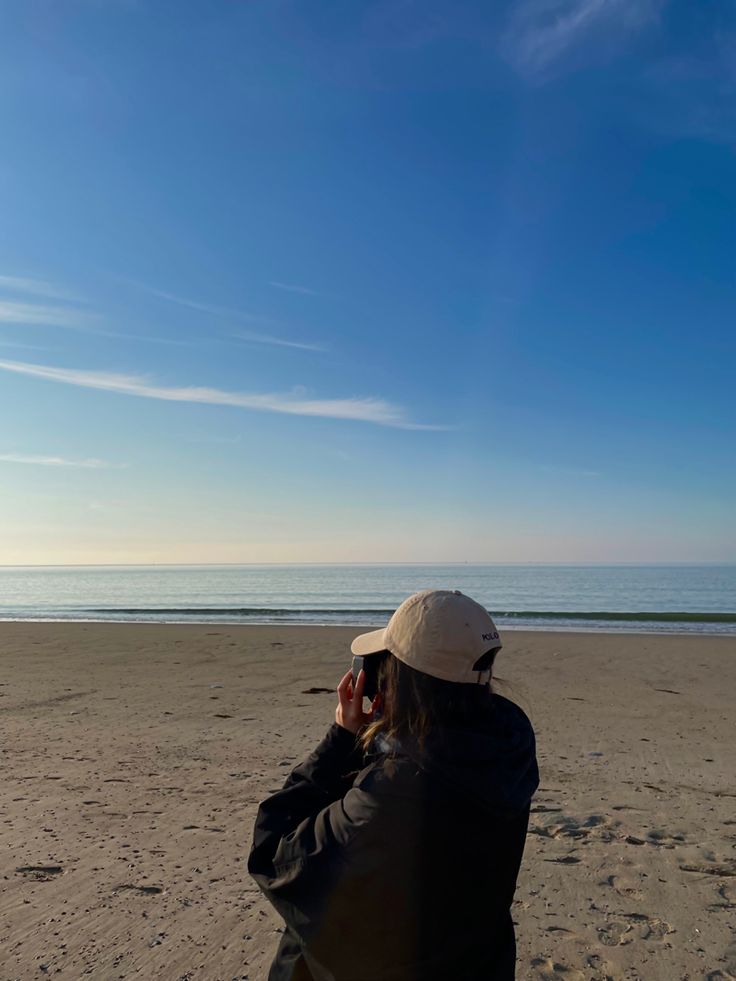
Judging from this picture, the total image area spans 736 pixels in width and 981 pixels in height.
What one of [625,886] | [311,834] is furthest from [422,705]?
[625,886]

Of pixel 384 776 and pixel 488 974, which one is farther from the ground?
pixel 384 776

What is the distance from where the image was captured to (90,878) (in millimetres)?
4082

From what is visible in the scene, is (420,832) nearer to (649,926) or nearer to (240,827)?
(649,926)

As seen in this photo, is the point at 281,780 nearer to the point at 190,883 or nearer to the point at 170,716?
the point at 190,883

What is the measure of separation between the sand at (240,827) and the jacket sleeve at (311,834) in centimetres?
54

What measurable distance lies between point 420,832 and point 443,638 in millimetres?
445

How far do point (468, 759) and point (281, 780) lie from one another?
15.2ft

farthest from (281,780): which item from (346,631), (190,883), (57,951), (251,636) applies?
(346,631)

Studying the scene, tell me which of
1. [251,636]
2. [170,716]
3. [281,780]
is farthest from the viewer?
[251,636]

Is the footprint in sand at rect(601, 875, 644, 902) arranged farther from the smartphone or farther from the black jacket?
the smartphone

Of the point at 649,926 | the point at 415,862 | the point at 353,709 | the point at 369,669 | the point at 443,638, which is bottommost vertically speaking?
the point at 649,926

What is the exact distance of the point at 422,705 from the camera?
187 centimetres

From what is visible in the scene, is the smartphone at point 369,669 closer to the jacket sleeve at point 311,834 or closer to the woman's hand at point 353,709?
the woman's hand at point 353,709

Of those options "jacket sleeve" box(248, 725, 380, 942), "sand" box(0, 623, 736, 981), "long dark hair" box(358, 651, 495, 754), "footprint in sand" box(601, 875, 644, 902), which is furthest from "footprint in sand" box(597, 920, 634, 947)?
"long dark hair" box(358, 651, 495, 754)
